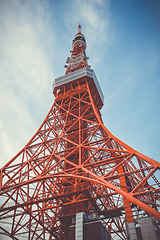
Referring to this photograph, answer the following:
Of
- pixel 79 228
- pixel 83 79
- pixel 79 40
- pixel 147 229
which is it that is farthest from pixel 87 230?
pixel 79 40

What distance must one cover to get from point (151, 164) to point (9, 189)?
9.48 m

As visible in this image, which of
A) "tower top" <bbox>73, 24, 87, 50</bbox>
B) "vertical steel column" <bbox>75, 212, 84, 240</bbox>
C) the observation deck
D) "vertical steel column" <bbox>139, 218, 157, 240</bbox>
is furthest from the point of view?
"tower top" <bbox>73, 24, 87, 50</bbox>

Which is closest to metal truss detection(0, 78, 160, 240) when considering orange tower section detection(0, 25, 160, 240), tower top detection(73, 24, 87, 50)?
orange tower section detection(0, 25, 160, 240)

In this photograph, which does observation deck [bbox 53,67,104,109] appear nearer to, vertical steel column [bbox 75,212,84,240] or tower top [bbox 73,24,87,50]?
tower top [bbox 73,24,87,50]

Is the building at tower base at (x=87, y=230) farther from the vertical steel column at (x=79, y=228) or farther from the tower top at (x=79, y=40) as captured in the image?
the tower top at (x=79, y=40)

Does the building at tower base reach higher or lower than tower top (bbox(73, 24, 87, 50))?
lower

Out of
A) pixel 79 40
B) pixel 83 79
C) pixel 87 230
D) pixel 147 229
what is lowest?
pixel 147 229

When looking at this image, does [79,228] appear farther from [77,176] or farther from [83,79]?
[83,79]

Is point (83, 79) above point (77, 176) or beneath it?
above

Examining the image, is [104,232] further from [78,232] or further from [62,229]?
[62,229]

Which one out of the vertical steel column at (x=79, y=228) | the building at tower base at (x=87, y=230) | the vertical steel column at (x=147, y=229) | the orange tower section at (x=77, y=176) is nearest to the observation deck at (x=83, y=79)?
the orange tower section at (x=77, y=176)

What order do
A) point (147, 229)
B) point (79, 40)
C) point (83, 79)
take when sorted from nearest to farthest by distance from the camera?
point (147, 229) → point (83, 79) → point (79, 40)

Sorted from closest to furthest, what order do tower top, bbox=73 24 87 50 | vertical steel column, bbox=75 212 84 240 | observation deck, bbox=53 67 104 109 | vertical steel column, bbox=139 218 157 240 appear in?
vertical steel column, bbox=139 218 157 240 → vertical steel column, bbox=75 212 84 240 → observation deck, bbox=53 67 104 109 → tower top, bbox=73 24 87 50

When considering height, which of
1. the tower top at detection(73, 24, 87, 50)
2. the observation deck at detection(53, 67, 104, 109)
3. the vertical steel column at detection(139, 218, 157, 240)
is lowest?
the vertical steel column at detection(139, 218, 157, 240)
